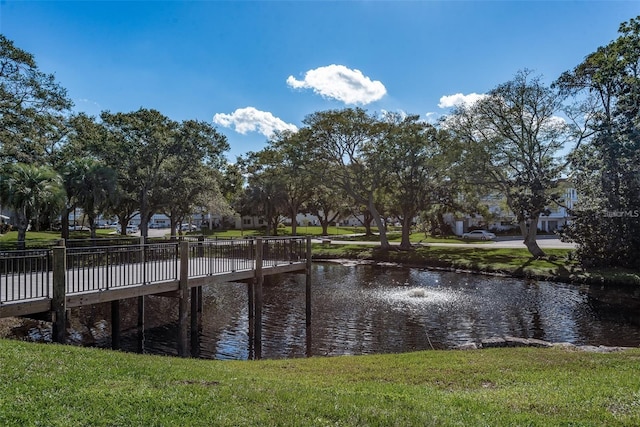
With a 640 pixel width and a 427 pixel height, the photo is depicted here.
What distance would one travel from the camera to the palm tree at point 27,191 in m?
22.1

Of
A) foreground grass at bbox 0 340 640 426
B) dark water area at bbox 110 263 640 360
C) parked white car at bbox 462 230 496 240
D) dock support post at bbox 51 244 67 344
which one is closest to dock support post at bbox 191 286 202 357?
dark water area at bbox 110 263 640 360

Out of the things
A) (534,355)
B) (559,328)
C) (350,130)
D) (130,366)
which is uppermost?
(350,130)

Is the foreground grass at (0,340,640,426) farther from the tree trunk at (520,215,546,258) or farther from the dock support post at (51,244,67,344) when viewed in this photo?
the tree trunk at (520,215,546,258)

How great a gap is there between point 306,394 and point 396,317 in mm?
12035

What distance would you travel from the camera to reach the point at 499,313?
18.2 metres

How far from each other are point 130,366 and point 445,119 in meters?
35.6

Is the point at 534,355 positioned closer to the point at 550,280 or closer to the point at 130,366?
the point at 130,366

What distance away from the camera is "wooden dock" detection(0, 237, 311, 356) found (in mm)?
9031

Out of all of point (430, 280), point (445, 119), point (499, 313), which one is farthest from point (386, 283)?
point (445, 119)

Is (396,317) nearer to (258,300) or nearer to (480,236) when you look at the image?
(258,300)

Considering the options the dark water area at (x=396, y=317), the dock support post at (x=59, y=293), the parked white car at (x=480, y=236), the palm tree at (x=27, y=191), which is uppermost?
the palm tree at (x=27, y=191)

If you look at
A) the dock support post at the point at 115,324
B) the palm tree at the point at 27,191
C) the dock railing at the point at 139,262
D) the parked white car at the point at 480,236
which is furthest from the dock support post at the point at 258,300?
the parked white car at the point at 480,236

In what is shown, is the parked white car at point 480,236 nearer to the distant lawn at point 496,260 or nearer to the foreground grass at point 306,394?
the distant lawn at point 496,260

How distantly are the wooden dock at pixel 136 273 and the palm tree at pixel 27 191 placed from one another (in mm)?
11029
